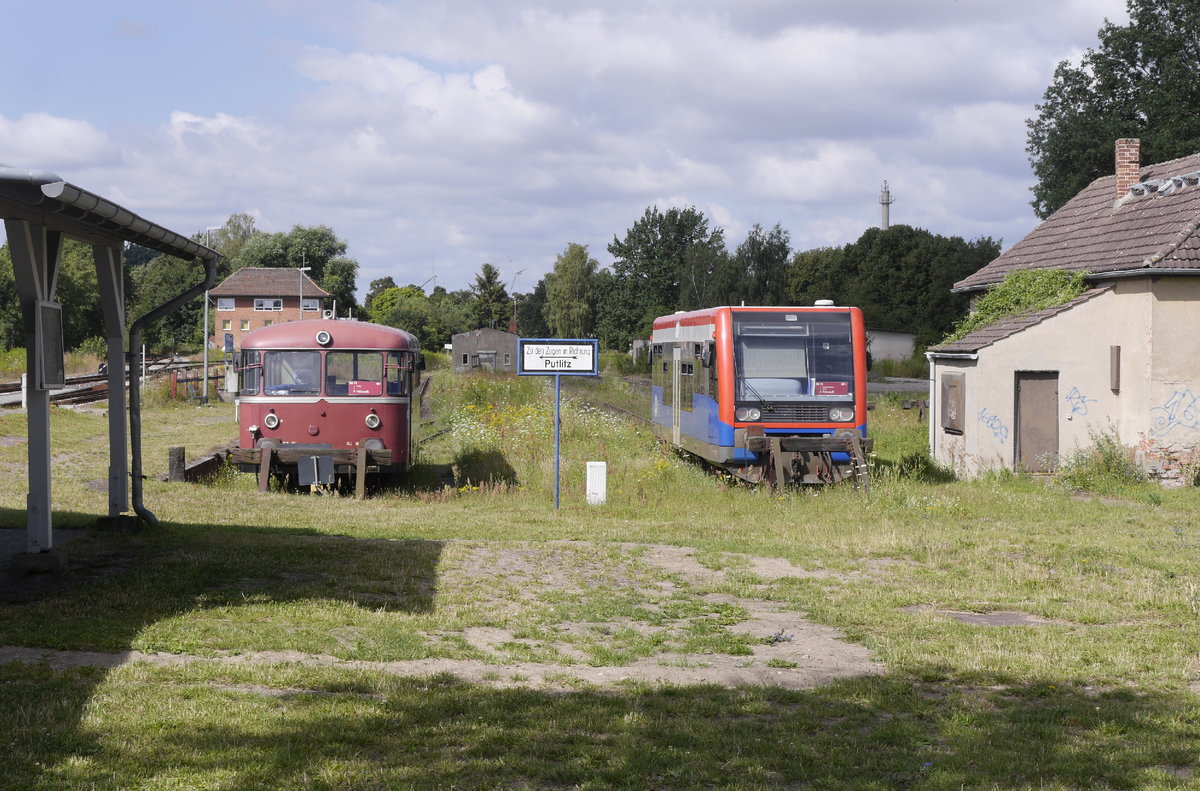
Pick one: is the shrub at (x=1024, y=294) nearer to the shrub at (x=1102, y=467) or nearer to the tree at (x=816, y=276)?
the shrub at (x=1102, y=467)

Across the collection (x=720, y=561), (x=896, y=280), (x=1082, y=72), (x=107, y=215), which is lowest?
(x=720, y=561)

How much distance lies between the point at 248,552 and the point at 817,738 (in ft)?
22.9

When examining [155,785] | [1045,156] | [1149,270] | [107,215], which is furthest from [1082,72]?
[155,785]

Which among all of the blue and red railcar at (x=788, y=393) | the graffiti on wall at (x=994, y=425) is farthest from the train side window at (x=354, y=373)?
the graffiti on wall at (x=994, y=425)

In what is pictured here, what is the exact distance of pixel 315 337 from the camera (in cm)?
1819

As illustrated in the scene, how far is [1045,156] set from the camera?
4897 cm

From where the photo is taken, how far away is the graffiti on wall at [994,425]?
68.6 ft

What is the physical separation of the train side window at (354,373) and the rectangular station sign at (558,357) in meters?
2.40

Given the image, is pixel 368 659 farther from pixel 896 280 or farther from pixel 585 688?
pixel 896 280

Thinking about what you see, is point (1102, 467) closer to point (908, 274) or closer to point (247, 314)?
point (908, 274)

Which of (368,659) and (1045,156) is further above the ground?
(1045,156)

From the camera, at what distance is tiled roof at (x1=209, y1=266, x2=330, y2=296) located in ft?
331

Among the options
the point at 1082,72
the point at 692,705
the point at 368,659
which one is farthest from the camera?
the point at 1082,72

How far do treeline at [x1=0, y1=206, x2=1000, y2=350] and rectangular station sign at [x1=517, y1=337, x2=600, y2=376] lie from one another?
5565cm
